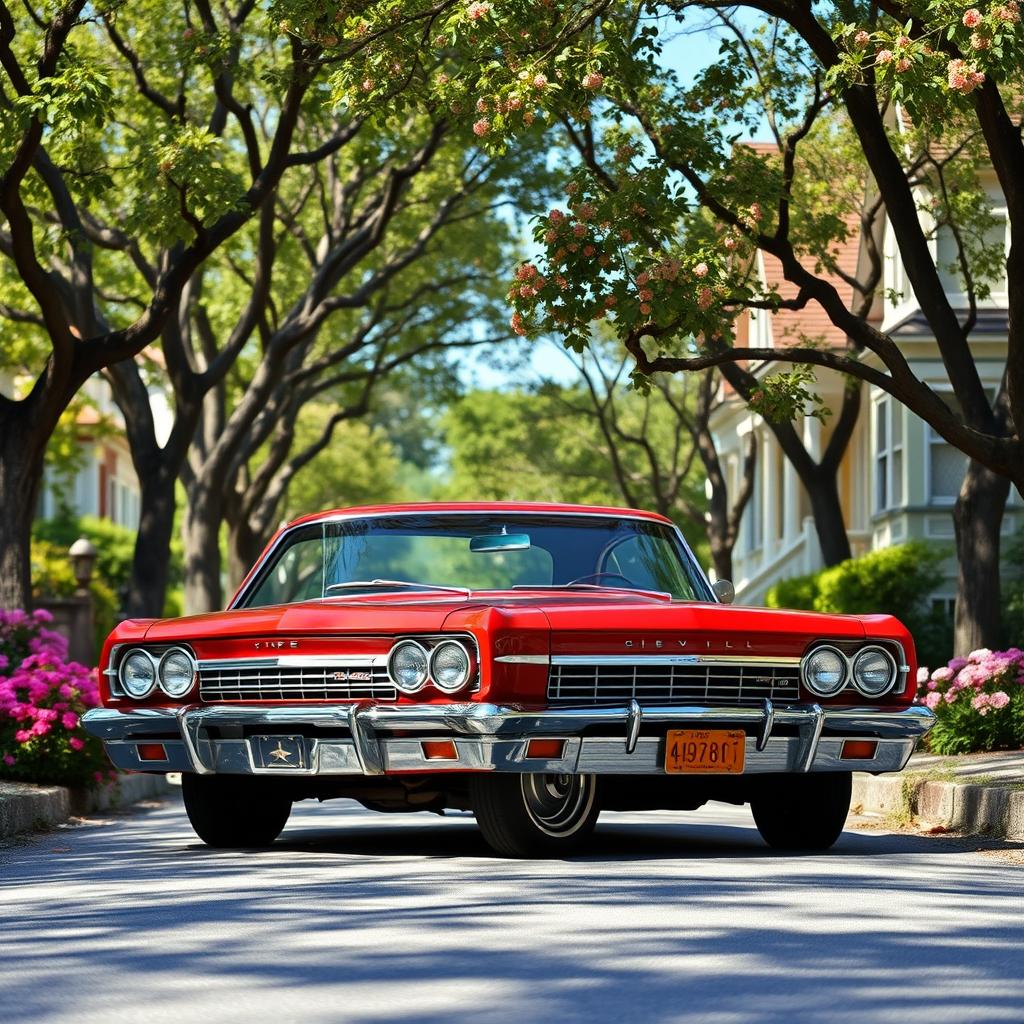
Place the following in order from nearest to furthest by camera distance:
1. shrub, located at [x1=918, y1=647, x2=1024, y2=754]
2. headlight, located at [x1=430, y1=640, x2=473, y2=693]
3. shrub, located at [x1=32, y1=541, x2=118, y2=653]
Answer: headlight, located at [x1=430, y1=640, x2=473, y2=693] → shrub, located at [x1=918, y1=647, x2=1024, y2=754] → shrub, located at [x1=32, y1=541, x2=118, y2=653]

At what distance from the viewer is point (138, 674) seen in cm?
999

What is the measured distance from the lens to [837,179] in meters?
25.1

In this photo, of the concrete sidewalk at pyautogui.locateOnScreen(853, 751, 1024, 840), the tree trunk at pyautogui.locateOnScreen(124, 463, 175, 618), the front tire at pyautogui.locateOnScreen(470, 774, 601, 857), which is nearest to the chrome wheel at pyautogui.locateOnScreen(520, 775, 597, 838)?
the front tire at pyautogui.locateOnScreen(470, 774, 601, 857)

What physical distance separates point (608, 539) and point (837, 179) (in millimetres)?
15370

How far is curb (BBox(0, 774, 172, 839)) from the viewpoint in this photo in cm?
1260

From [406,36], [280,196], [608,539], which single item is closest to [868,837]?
[608,539]

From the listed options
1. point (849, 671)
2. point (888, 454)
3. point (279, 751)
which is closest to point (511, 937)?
point (279, 751)

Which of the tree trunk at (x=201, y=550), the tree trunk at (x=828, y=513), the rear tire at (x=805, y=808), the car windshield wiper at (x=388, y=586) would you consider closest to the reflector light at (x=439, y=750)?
the car windshield wiper at (x=388, y=586)

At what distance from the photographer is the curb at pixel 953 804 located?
1209 centimetres

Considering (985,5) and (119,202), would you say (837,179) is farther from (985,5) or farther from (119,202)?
(985,5)

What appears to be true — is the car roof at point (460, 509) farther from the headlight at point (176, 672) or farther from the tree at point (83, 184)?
A: the tree at point (83, 184)

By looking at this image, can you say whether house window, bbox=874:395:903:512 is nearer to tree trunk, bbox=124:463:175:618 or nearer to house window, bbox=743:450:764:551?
house window, bbox=743:450:764:551

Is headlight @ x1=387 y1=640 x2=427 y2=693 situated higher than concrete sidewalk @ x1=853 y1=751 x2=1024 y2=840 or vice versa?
headlight @ x1=387 y1=640 x2=427 y2=693

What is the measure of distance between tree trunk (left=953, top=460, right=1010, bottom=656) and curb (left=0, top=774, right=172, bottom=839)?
25.6 ft
